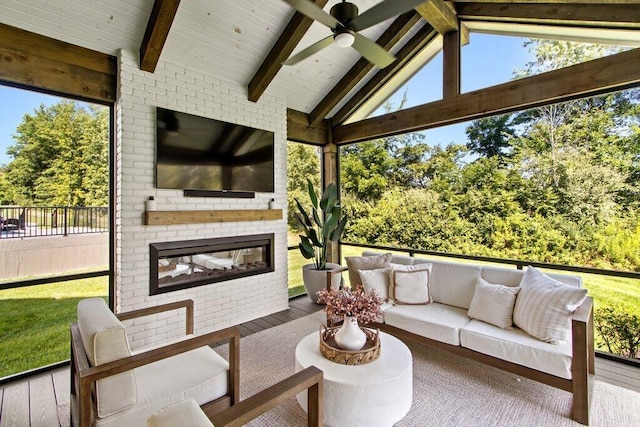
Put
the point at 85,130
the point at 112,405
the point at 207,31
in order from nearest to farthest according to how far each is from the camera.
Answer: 1. the point at 112,405
2. the point at 85,130
3. the point at 207,31

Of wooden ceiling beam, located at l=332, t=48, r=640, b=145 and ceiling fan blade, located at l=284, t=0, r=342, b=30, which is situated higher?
ceiling fan blade, located at l=284, t=0, r=342, b=30

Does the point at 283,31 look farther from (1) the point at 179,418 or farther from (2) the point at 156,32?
(1) the point at 179,418

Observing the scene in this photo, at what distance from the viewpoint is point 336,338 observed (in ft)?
7.59

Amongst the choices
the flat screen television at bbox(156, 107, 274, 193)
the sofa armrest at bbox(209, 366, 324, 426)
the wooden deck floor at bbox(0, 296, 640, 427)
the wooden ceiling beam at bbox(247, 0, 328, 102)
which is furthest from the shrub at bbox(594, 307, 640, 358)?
the wooden ceiling beam at bbox(247, 0, 328, 102)

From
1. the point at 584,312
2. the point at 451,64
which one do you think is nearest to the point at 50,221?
the point at 584,312

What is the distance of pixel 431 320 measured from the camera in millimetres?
2881

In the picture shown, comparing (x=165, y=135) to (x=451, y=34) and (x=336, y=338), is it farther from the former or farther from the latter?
(x=451, y=34)

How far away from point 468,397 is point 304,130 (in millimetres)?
4211

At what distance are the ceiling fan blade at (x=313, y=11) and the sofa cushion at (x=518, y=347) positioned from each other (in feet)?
9.00

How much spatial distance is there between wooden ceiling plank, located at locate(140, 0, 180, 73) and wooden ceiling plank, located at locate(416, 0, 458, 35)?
8.50 ft

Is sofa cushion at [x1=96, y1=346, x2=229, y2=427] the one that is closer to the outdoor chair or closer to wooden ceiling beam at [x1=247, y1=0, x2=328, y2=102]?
the outdoor chair

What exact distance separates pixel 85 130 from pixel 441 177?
4.70m

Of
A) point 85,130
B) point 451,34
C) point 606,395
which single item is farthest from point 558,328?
point 85,130

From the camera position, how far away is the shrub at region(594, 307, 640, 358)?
3.20 m
